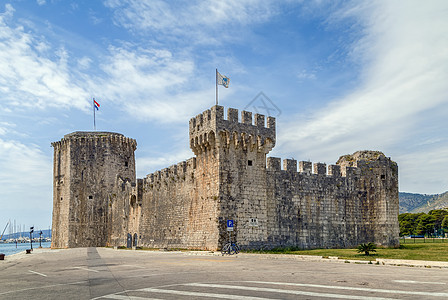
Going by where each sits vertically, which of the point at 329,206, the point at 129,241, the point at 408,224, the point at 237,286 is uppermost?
the point at 329,206

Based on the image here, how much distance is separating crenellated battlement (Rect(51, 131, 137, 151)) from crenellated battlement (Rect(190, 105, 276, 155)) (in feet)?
89.8

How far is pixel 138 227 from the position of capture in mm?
40969

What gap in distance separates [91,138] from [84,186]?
6.09m

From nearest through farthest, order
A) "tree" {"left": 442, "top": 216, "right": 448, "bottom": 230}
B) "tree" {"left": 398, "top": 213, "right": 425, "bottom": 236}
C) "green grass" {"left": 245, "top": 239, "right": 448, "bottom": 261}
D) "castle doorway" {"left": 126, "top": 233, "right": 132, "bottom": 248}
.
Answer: "green grass" {"left": 245, "top": 239, "right": 448, "bottom": 261}, "castle doorway" {"left": 126, "top": 233, "right": 132, "bottom": 248}, "tree" {"left": 442, "top": 216, "right": 448, "bottom": 230}, "tree" {"left": 398, "top": 213, "right": 425, "bottom": 236}

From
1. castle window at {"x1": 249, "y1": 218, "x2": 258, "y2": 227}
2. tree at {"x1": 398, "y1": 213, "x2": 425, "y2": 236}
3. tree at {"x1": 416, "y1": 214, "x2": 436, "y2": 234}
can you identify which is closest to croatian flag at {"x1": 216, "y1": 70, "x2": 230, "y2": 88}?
castle window at {"x1": 249, "y1": 218, "x2": 258, "y2": 227}

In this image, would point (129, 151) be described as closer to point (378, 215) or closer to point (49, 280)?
point (378, 215)

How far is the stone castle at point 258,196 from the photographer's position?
1061 inches

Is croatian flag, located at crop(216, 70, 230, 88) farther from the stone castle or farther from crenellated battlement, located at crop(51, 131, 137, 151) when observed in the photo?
crenellated battlement, located at crop(51, 131, 137, 151)

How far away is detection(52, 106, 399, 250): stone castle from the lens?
2694 cm

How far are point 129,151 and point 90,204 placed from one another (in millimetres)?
8654

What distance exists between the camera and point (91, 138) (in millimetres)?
53344

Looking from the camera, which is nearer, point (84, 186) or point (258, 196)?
point (258, 196)

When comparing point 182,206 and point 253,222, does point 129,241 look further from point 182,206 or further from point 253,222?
point 253,222

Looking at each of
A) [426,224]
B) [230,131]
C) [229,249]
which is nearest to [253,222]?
[229,249]
